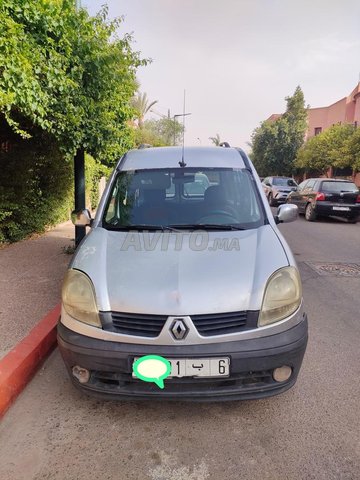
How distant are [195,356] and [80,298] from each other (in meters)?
0.88

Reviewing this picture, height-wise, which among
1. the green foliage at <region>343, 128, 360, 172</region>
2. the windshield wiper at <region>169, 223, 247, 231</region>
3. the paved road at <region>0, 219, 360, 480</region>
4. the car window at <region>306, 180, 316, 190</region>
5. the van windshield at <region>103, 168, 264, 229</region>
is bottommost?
the paved road at <region>0, 219, 360, 480</region>

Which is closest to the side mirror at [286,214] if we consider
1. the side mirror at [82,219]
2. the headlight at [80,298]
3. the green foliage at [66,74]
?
the side mirror at [82,219]

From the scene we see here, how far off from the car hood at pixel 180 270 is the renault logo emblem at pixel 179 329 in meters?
0.06

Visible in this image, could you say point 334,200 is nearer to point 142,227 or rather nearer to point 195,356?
point 142,227

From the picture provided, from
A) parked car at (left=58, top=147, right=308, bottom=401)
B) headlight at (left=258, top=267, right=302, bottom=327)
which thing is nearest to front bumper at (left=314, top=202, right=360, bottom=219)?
parked car at (left=58, top=147, right=308, bottom=401)

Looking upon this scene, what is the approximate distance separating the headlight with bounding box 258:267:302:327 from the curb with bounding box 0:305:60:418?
194 cm

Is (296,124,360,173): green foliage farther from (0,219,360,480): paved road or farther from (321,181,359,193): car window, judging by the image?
(0,219,360,480): paved road

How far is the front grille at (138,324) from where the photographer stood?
7.68 feet

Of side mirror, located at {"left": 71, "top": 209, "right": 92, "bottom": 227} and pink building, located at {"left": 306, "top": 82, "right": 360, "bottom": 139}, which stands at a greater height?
pink building, located at {"left": 306, "top": 82, "right": 360, "bottom": 139}

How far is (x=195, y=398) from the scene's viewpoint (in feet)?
7.73

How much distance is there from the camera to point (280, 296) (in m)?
2.51

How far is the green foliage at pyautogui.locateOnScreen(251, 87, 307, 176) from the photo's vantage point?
33406 millimetres

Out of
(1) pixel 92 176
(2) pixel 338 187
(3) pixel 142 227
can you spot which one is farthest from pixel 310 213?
(3) pixel 142 227

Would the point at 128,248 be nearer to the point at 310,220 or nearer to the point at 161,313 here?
the point at 161,313
